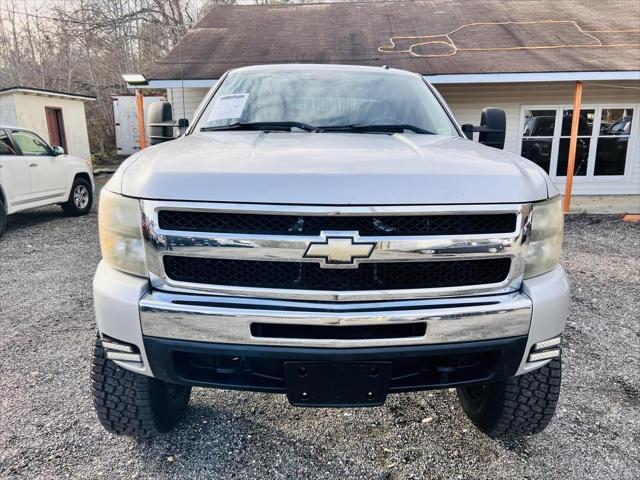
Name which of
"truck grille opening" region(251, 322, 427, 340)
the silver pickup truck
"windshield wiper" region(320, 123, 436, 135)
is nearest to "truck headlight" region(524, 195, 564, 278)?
the silver pickup truck

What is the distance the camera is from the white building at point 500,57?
9.15 m

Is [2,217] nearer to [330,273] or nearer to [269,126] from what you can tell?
[269,126]

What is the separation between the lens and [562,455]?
7.76ft

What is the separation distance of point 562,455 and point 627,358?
4.82 feet

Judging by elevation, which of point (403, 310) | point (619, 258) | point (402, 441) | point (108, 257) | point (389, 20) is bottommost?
point (619, 258)

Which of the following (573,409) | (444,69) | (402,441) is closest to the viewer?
(402,441)

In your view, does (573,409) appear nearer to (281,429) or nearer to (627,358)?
(627,358)

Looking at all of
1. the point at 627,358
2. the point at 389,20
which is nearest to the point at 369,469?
the point at 627,358

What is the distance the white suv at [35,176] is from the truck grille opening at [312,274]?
707 cm

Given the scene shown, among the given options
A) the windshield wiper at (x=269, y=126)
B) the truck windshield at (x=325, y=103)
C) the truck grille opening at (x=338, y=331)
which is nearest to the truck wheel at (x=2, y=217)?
the truck windshield at (x=325, y=103)

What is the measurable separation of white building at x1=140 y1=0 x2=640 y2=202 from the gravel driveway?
6.83 metres

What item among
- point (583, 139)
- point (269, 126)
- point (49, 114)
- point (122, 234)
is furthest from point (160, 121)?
point (49, 114)

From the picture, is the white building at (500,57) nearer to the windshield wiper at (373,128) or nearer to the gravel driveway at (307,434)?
the windshield wiper at (373,128)

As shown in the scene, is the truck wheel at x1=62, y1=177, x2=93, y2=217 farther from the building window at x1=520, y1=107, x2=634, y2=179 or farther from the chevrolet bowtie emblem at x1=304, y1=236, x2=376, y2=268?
the building window at x1=520, y1=107, x2=634, y2=179
